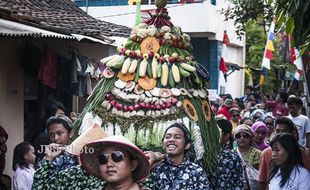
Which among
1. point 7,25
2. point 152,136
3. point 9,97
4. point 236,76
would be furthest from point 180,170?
point 236,76

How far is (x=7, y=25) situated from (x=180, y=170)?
12.6 ft

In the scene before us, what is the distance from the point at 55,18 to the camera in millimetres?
10141

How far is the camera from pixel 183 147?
484cm

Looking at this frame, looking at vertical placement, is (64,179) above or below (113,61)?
below

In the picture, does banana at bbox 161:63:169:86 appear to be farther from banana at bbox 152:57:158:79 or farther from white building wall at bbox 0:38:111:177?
white building wall at bbox 0:38:111:177

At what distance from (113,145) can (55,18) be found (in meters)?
6.71

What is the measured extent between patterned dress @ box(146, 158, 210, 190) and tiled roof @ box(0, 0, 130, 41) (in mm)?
3340

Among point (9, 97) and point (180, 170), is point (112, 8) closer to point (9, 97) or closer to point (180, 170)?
point (9, 97)

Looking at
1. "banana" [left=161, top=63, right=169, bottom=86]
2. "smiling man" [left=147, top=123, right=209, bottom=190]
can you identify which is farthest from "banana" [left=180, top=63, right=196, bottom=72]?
"smiling man" [left=147, top=123, right=209, bottom=190]

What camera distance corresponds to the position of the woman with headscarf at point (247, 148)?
7.40m

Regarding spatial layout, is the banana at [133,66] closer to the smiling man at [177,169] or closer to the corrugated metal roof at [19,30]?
the smiling man at [177,169]

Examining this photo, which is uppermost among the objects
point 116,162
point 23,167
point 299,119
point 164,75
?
point 164,75

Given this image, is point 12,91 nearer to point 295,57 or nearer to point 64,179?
point 295,57

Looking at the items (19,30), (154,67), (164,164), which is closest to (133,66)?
(154,67)
